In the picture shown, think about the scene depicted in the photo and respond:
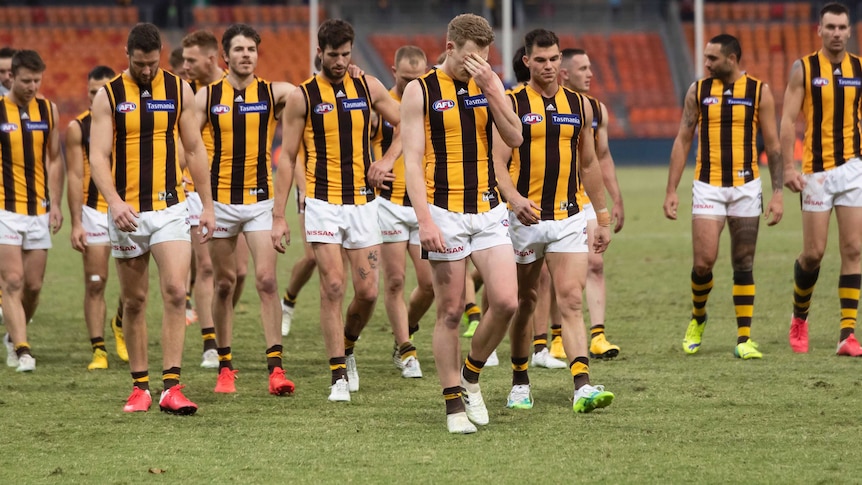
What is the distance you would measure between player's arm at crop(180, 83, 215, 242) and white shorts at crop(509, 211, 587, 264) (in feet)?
5.85

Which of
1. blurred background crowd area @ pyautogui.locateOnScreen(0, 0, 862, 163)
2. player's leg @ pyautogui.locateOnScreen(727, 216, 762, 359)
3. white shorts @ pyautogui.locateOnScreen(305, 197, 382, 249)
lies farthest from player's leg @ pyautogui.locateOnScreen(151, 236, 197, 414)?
blurred background crowd area @ pyautogui.locateOnScreen(0, 0, 862, 163)

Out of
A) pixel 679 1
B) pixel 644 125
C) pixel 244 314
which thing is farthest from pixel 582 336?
pixel 679 1

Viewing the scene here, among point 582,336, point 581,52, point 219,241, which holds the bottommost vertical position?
point 582,336

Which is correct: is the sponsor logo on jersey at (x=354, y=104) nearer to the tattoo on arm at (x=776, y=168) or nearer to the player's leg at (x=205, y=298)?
the player's leg at (x=205, y=298)

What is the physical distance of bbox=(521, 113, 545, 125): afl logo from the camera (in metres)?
7.16

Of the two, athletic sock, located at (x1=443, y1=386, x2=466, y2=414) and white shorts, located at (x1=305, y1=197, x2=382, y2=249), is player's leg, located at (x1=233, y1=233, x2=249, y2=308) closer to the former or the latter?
white shorts, located at (x1=305, y1=197, x2=382, y2=249)

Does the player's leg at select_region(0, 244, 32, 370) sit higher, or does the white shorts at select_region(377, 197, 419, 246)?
the white shorts at select_region(377, 197, 419, 246)

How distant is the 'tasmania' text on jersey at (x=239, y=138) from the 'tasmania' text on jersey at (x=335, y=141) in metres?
0.58

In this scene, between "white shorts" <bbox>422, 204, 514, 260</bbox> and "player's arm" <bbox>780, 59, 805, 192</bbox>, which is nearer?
"white shorts" <bbox>422, 204, 514, 260</bbox>

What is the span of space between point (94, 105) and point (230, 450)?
2252mm

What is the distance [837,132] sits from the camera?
29.1 feet

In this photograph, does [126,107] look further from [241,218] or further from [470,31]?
[470,31]

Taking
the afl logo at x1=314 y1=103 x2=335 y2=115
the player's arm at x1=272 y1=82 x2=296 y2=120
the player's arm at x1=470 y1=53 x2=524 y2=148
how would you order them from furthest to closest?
the player's arm at x1=272 y1=82 x2=296 y2=120, the afl logo at x1=314 y1=103 x2=335 y2=115, the player's arm at x1=470 y1=53 x2=524 y2=148

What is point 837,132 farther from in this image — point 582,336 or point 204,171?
point 204,171
